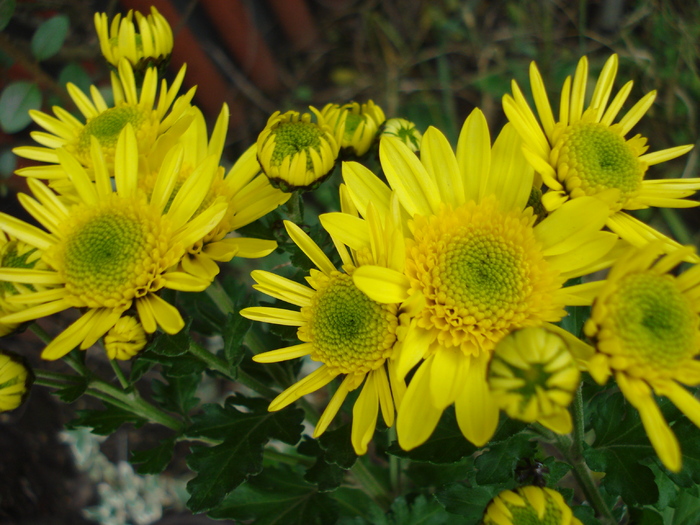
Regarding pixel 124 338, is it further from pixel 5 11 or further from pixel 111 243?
pixel 5 11

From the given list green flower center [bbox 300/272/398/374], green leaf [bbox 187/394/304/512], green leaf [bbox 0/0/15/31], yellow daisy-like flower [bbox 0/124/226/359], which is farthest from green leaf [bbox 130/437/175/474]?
green leaf [bbox 0/0/15/31]

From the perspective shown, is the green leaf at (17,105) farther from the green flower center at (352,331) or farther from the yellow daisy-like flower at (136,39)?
the green flower center at (352,331)

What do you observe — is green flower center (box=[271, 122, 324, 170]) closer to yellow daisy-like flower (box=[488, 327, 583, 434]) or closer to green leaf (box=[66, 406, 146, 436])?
yellow daisy-like flower (box=[488, 327, 583, 434])

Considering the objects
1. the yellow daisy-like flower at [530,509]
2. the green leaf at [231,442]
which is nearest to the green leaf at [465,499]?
the yellow daisy-like flower at [530,509]

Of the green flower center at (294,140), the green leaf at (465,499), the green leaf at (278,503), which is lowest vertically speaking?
the green leaf at (278,503)

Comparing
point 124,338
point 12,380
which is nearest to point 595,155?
point 124,338

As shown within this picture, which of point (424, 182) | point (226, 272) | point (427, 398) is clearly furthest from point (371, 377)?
point (226, 272)

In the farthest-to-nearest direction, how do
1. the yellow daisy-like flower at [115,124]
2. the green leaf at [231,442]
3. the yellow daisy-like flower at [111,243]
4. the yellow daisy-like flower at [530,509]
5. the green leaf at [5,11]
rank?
the green leaf at [5,11], the yellow daisy-like flower at [115,124], the green leaf at [231,442], the yellow daisy-like flower at [111,243], the yellow daisy-like flower at [530,509]
